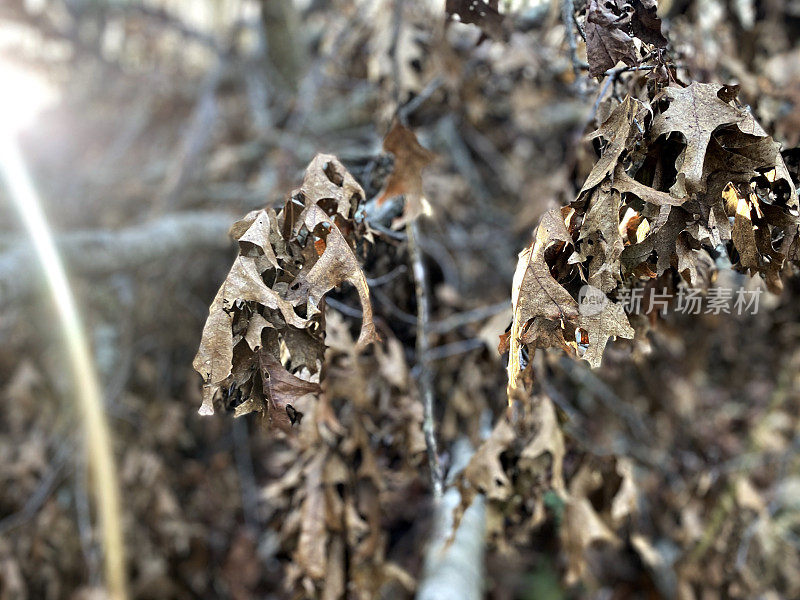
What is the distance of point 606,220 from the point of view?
0.89m

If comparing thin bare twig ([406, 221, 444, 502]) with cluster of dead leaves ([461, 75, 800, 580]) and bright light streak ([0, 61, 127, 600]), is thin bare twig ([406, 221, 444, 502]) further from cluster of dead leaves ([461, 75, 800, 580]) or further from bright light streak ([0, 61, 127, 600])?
bright light streak ([0, 61, 127, 600])

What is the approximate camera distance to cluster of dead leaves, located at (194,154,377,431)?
2.89 feet

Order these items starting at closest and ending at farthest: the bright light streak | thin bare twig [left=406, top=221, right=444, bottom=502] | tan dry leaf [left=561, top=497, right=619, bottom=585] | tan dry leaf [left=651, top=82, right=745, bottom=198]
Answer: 1. tan dry leaf [left=651, top=82, right=745, bottom=198]
2. thin bare twig [left=406, top=221, right=444, bottom=502]
3. tan dry leaf [left=561, top=497, right=619, bottom=585]
4. the bright light streak

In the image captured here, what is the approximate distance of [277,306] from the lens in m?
0.88

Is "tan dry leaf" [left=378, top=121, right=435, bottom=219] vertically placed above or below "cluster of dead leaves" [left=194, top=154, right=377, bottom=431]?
above

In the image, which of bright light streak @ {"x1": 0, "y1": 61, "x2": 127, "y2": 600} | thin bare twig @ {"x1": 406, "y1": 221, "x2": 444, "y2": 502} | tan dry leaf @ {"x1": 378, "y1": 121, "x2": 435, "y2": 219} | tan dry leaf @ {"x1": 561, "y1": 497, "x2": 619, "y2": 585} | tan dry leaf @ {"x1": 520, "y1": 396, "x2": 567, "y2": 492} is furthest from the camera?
bright light streak @ {"x1": 0, "y1": 61, "x2": 127, "y2": 600}

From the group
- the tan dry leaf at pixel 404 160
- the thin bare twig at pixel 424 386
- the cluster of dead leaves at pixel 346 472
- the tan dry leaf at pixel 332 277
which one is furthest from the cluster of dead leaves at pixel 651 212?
the cluster of dead leaves at pixel 346 472

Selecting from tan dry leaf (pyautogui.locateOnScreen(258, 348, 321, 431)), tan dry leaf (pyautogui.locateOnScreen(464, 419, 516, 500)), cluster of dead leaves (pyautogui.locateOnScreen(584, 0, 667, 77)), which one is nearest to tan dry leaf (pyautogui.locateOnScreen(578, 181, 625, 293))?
cluster of dead leaves (pyautogui.locateOnScreen(584, 0, 667, 77))

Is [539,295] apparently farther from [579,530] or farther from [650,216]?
[579,530]

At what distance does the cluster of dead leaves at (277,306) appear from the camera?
0.88m

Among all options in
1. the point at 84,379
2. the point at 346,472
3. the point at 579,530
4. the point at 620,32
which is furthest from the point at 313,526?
the point at 84,379

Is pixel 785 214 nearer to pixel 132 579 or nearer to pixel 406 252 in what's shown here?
pixel 406 252

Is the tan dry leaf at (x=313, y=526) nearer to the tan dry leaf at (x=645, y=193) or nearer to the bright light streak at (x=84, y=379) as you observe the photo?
the tan dry leaf at (x=645, y=193)

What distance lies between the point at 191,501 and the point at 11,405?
1021 mm
